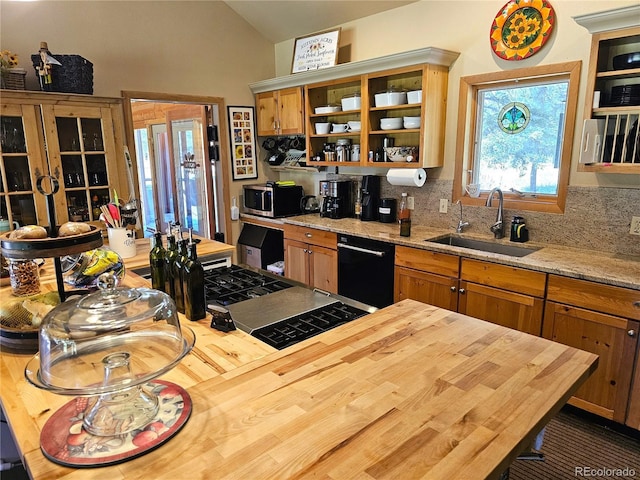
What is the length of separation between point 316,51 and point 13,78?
245cm

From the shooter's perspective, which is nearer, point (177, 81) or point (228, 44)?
point (177, 81)

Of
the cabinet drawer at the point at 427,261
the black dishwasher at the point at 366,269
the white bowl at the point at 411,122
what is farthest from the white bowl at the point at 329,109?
the cabinet drawer at the point at 427,261

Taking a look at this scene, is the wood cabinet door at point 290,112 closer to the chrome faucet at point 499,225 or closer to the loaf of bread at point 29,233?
the chrome faucet at point 499,225

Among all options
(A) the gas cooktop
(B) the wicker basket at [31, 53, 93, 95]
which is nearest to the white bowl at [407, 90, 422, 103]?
(A) the gas cooktop

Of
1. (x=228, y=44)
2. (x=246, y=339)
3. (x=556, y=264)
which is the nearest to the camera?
(x=246, y=339)

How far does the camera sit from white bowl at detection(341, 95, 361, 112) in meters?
3.72

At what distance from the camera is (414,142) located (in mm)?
3635

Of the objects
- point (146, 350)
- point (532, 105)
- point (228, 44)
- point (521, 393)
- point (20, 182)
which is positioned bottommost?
point (521, 393)

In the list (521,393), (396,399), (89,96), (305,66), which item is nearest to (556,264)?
(521,393)

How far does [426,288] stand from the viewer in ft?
10.0

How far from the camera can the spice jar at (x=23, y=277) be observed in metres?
1.93

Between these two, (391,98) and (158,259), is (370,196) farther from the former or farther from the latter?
(158,259)

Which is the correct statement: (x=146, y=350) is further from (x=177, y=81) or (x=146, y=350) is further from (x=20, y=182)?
(x=177, y=81)

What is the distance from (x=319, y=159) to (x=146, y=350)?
3266 mm
